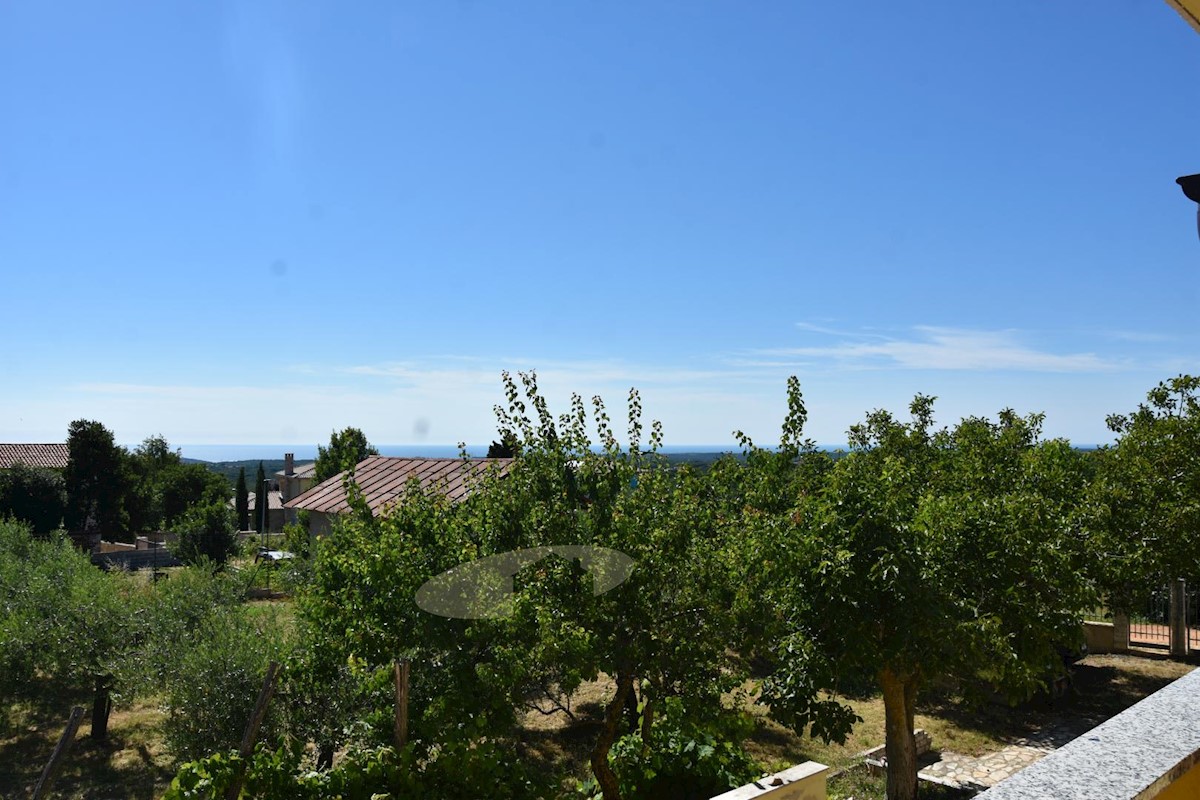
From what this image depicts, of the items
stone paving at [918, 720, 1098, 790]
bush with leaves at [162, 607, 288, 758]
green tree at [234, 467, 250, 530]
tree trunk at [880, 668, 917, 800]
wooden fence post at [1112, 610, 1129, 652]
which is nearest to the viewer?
tree trunk at [880, 668, 917, 800]

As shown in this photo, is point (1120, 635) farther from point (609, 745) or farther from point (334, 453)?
point (334, 453)

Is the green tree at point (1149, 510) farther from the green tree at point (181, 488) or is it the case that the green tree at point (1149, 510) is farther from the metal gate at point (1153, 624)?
the green tree at point (181, 488)

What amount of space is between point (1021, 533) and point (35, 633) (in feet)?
48.5

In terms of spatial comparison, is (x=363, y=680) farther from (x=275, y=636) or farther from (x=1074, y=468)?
(x=1074, y=468)

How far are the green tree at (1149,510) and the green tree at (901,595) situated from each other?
4.50m

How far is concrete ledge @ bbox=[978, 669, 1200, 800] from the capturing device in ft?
5.87

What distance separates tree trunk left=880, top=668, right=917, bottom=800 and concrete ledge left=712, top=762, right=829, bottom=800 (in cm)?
453

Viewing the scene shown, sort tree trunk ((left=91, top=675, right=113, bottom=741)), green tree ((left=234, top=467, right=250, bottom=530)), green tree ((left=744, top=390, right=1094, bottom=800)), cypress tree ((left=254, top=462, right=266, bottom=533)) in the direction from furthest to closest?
green tree ((left=234, top=467, right=250, bottom=530)) < cypress tree ((left=254, top=462, right=266, bottom=533)) < tree trunk ((left=91, top=675, right=113, bottom=741)) < green tree ((left=744, top=390, right=1094, bottom=800))

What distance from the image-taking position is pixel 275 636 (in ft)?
37.7

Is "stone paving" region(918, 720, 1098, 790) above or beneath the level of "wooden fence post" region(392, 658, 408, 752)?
beneath

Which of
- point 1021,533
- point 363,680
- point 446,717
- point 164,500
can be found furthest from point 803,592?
point 164,500

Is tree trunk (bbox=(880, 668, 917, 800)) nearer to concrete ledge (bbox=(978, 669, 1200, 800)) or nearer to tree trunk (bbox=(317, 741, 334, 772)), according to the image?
tree trunk (bbox=(317, 741, 334, 772))

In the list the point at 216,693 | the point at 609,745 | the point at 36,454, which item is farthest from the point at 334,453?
the point at 609,745

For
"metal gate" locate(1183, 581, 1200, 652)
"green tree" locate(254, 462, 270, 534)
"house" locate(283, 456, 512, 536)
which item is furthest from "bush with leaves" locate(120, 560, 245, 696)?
"green tree" locate(254, 462, 270, 534)
